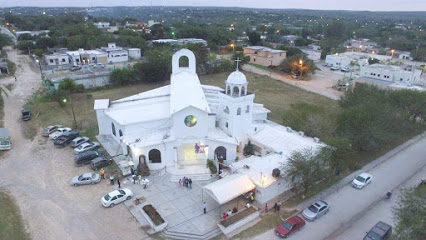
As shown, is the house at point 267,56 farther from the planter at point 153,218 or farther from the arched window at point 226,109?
the planter at point 153,218

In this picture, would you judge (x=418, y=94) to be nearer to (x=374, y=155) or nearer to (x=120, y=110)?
(x=374, y=155)

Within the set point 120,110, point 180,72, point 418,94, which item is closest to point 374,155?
point 418,94

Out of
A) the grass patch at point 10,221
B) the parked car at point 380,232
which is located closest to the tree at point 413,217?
the parked car at point 380,232

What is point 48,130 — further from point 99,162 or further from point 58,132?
point 99,162

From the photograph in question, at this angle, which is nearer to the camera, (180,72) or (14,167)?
(14,167)

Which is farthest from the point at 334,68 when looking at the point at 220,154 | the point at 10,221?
the point at 10,221

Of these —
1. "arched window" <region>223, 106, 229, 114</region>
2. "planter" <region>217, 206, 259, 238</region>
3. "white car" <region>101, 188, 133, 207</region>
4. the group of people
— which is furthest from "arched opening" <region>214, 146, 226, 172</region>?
"white car" <region>101, 188, 133, 207</region>
